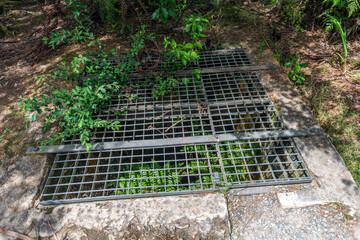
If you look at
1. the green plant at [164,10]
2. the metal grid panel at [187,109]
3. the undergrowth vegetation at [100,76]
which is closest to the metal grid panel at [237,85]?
the metal grid panel at [187,109]

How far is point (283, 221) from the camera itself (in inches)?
72.3

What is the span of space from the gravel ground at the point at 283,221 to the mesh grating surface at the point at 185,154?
0.72 ft

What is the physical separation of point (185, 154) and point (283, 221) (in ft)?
3.69

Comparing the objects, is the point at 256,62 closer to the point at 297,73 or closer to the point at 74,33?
the point at 297,73

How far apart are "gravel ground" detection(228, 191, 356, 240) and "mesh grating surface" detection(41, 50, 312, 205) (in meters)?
0.22

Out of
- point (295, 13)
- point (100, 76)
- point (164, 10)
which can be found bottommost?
point (100, 76)

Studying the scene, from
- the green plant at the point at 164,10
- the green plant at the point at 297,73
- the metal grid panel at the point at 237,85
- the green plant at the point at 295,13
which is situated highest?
the green plant at the point at 164,10

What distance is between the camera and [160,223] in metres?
1.86

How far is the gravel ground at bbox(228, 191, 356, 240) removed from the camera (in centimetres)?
176

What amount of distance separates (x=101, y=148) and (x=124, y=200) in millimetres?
699

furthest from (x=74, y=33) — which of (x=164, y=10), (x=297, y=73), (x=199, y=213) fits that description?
(x=297, y=73)

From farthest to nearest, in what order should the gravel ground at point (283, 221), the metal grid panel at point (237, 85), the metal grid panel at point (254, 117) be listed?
the metal grid panel at point (237, 85)
the metal grid panel at point (254, 117)
the gravel ground at point (283, 221)

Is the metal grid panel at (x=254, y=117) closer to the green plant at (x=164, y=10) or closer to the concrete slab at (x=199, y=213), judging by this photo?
the concrete slab at (x=199, y=213)

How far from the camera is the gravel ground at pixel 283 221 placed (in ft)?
5.76
